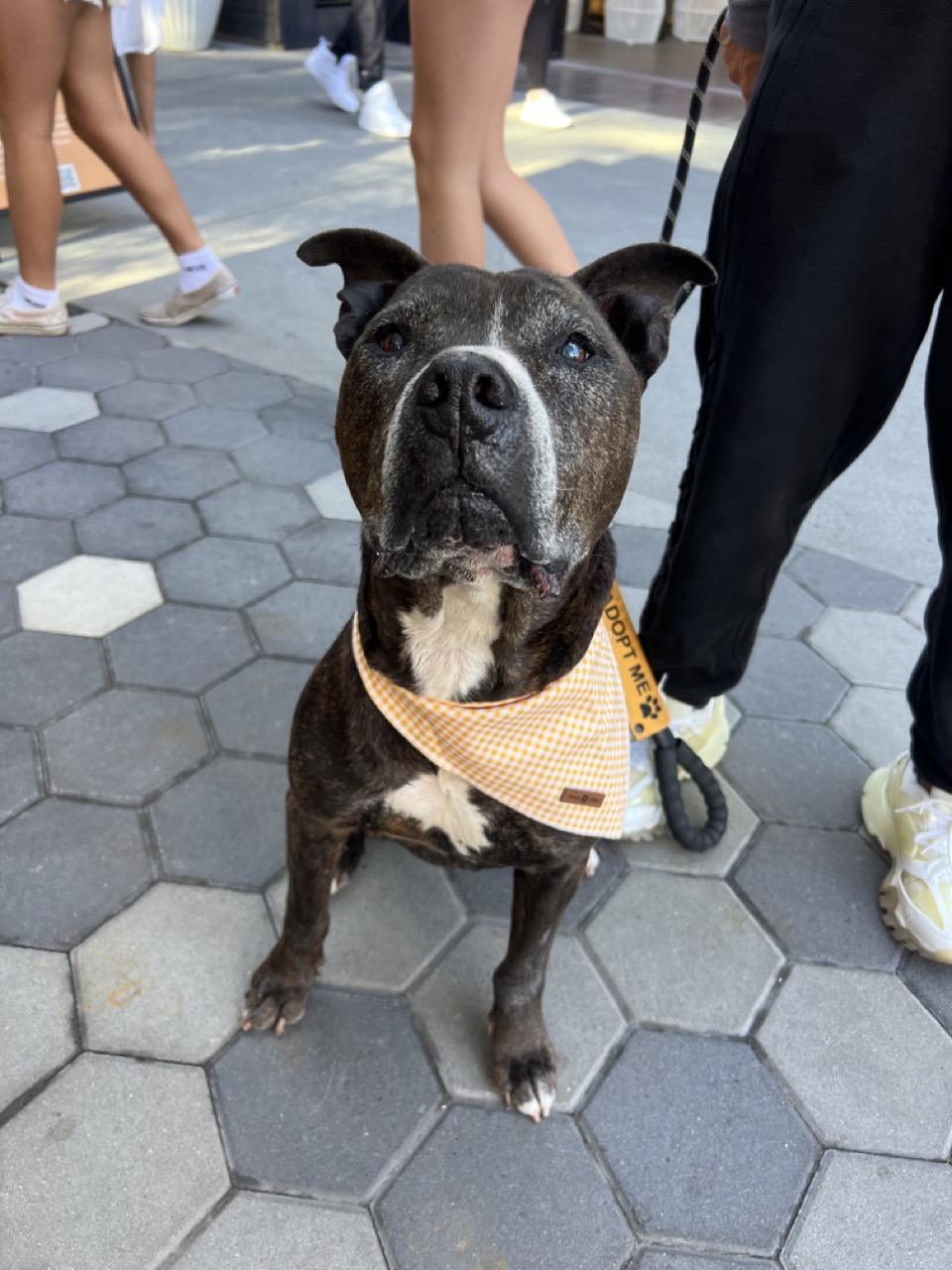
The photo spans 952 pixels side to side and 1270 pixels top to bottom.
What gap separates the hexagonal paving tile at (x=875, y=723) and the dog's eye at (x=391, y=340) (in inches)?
80.6

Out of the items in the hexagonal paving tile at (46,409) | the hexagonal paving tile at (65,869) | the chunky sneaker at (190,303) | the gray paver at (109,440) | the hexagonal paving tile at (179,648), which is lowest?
the hexagonal paving tile at (65,869)

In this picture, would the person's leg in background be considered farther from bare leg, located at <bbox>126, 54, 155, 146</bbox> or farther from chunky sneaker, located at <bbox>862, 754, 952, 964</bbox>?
chunky sneaker, located at <bbox>862, 754, 952, 964</bbox>

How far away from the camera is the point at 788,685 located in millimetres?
3188

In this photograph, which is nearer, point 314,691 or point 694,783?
point 314,691

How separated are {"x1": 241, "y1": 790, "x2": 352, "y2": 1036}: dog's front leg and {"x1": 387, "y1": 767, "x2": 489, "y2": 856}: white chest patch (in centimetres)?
17

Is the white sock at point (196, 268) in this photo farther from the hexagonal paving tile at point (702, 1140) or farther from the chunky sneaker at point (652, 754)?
the hexagonal paving tile at point (702, 1140)

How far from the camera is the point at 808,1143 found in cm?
197

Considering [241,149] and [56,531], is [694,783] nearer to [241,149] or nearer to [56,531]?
[56,531]

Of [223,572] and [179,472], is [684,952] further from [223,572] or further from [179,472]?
[179,472]

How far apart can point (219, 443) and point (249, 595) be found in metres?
1.19

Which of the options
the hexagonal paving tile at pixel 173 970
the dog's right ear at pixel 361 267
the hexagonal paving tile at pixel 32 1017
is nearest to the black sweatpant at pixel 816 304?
the dog's right ear at pixel 361 267

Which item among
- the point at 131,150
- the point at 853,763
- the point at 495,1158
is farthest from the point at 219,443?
Answer: the point at 495,1158

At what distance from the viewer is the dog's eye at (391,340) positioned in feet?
5.42

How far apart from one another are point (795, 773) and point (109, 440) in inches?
123
